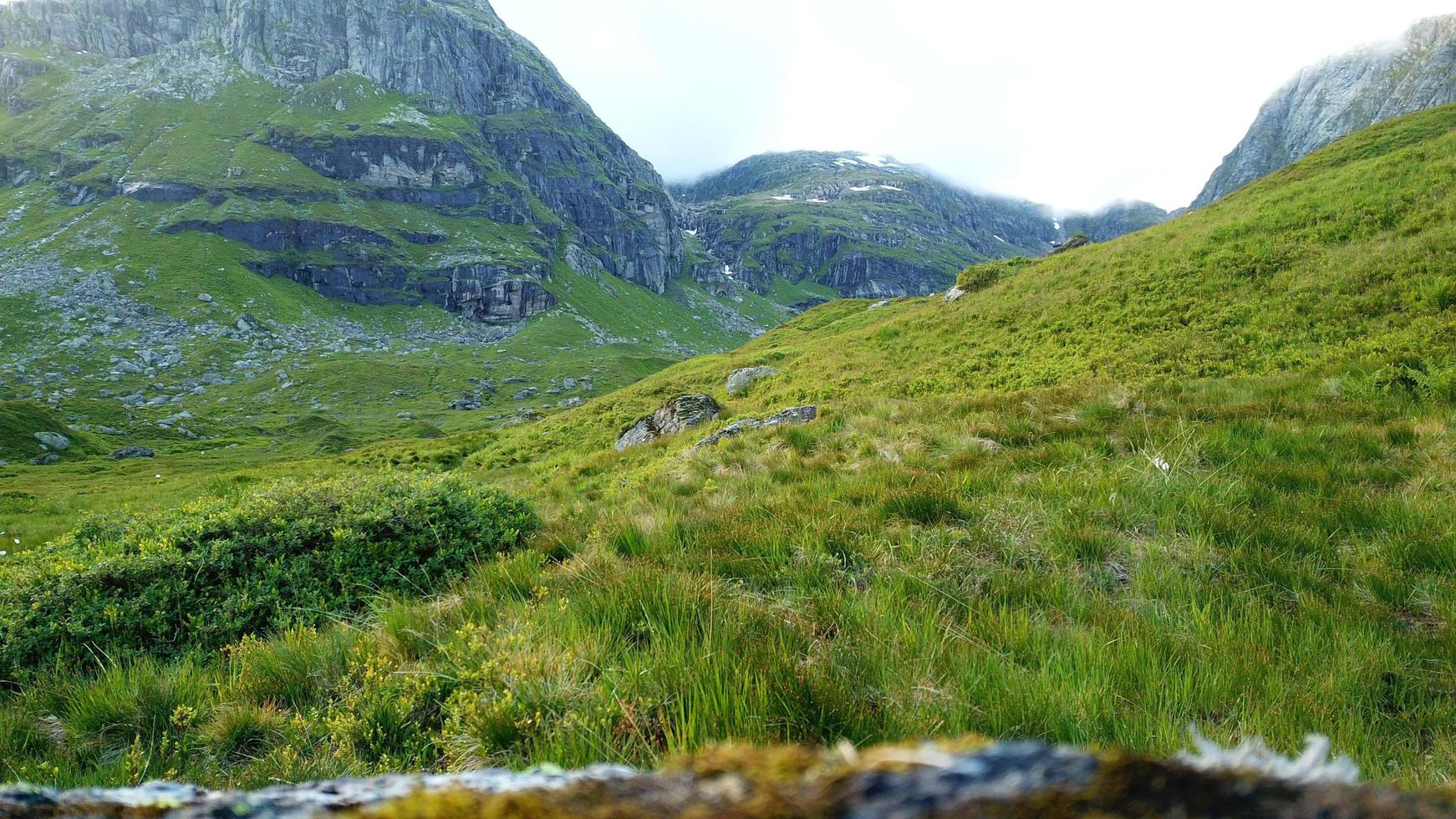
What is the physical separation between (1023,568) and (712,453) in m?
6.75

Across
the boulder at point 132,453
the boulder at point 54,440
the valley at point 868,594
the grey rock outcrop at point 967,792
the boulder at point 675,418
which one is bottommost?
the boulder at point 132,453

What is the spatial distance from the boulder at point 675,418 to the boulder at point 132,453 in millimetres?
70800

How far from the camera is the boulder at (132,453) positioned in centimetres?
6222

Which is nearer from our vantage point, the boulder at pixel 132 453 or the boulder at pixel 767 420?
the boulder at pixel 767 420

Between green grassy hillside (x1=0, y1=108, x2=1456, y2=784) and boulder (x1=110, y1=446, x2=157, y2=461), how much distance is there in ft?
268

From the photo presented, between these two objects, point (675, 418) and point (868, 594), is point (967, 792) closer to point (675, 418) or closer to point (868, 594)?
point (868, 594)

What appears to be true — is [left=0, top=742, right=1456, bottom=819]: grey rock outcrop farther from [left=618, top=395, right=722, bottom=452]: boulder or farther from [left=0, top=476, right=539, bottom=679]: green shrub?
[left=618, top=395, right=722, bottom=452]: boulder

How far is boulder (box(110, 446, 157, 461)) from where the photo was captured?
204ft

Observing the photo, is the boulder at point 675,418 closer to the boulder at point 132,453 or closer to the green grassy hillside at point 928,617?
the green grassy hillside at point 928,617

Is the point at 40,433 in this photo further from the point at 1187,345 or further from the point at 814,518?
the point at 1187,345

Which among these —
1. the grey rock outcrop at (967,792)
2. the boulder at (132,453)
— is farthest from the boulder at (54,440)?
the grey rock outcrop at (967,792)

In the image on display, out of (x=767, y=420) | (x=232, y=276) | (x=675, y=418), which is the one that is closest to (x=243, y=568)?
(x=767, y=420)

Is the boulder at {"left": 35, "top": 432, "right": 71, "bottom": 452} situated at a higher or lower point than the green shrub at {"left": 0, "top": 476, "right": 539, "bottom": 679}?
lower

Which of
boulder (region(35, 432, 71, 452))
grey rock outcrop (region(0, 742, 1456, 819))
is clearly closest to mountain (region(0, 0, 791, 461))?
boulder (region(35, 432, 71, 452))
